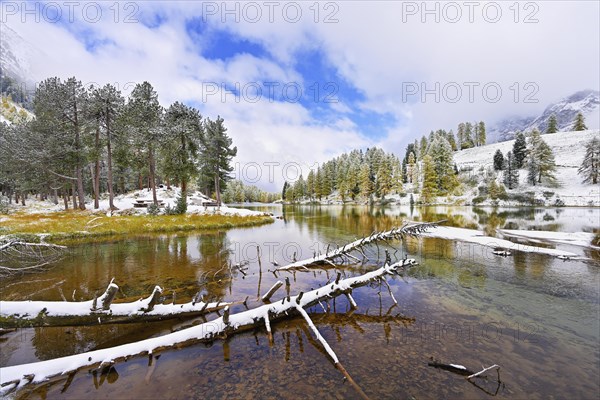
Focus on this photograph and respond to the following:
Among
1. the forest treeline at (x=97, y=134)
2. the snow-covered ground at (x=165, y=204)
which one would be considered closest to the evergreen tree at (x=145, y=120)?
the forest treeline at (x=97, y=134)

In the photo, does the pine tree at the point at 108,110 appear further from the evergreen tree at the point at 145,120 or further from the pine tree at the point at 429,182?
the pine tree at the point at 429,182

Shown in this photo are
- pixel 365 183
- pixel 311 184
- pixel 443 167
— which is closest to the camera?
pixel 443 167

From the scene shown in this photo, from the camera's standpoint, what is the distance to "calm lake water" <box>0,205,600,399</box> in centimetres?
480

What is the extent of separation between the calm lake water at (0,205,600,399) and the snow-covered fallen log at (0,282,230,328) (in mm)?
875

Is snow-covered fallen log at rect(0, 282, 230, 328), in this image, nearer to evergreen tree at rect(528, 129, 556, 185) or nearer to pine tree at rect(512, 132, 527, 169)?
evergreen tree at rect(528, 129, 556, 185)

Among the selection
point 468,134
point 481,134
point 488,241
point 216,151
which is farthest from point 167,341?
point 468,134

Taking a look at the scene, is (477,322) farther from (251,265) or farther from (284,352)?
(251,265)

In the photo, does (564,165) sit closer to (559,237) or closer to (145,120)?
(559,237)

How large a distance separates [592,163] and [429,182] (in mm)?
32336

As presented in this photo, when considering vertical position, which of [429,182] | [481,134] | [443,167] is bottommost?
[429,182]

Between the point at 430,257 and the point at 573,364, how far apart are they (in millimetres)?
9054

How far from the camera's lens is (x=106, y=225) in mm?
23391

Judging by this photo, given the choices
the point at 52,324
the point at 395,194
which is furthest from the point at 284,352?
the point at 395,194

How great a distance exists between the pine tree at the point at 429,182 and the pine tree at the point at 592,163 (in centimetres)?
3047
